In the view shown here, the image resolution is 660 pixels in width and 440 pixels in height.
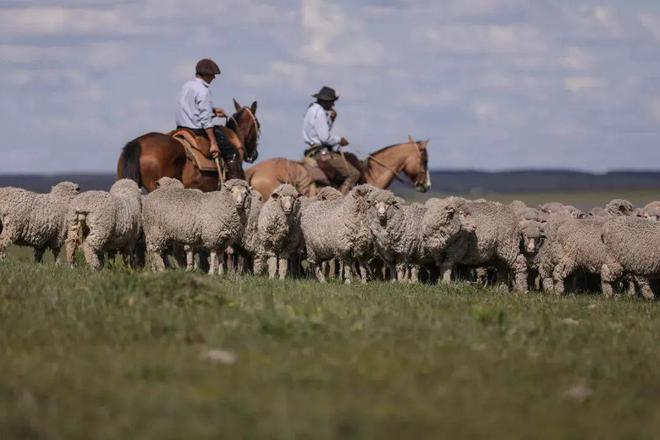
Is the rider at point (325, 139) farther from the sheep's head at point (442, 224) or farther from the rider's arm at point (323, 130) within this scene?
the sheep's head at point (442, 224)

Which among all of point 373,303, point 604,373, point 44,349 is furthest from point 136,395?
point 373,303

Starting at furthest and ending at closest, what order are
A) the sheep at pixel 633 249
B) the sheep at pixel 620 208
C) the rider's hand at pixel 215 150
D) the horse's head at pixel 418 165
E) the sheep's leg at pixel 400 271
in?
the horse's head at pixel 418 165, the rider's hand at pixel 215 150, the sheep at pixel 620 208, the sheep's leg at pixel 400 271, the sheep at pixel 633 249

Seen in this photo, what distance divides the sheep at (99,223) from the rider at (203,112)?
314cm

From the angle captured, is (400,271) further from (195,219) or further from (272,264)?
(195,219)

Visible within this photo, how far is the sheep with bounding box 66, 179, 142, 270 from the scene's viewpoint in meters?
16.8

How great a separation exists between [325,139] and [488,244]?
6.71 meters

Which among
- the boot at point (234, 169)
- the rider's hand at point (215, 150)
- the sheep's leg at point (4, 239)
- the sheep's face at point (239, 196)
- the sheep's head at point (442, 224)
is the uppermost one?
the rider's hand at point (215, 150)

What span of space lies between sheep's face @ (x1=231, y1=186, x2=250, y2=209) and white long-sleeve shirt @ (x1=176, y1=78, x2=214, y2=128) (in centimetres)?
364

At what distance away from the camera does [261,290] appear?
12328 mm

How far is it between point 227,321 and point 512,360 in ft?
7.35

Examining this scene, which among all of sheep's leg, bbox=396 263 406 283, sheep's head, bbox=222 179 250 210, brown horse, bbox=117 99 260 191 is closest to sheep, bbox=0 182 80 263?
brown horse, bbox=117 99 260 191

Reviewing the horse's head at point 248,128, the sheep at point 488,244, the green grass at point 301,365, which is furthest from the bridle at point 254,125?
the green grass at point 301,365

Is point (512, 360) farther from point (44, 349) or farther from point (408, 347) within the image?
point (44, 349)

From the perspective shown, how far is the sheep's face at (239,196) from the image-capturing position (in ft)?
55.7
